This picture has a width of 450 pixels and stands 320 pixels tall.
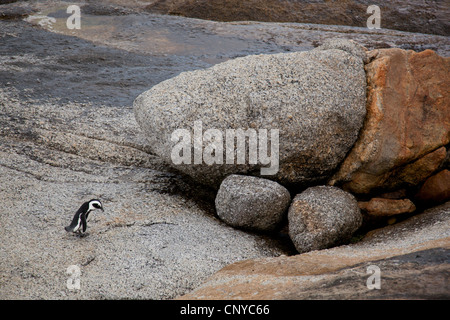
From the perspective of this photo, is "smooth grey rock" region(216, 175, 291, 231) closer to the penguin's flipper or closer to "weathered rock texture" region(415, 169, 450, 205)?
the penguin's flipper

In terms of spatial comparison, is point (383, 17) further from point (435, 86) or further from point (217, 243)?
point (217, 243)

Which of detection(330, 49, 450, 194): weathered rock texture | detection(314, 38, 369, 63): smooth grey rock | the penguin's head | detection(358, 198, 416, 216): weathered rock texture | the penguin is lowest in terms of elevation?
detection(358, 198, 416, 216): weathered rock texture

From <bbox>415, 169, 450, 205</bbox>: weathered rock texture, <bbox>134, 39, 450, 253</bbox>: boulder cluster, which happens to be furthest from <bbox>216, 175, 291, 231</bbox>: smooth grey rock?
<bbox>415, 169, 450, 205</bbox>: weathered rock texture

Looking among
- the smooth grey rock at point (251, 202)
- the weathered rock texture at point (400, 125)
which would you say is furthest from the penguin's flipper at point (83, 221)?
the weathered rock texture at point (400, 125)

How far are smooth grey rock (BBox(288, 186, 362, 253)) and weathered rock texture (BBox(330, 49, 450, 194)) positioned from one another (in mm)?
465

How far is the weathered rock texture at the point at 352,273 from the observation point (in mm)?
2795

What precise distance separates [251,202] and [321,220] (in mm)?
681

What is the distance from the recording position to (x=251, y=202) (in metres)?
4.56

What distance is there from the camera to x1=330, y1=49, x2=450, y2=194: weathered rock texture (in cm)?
489

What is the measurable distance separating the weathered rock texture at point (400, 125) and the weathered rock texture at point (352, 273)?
766 mm

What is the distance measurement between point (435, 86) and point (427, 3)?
7.98 metres

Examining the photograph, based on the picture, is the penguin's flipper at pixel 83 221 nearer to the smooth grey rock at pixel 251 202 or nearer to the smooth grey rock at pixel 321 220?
the smooth grey rock at pixel 251 202
